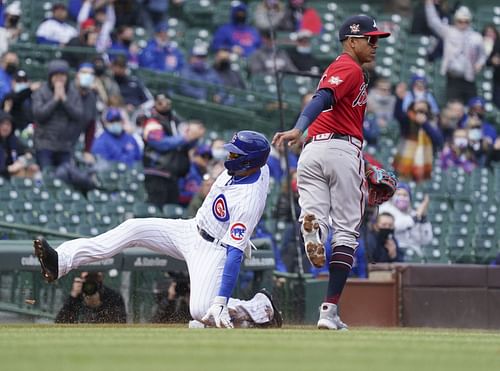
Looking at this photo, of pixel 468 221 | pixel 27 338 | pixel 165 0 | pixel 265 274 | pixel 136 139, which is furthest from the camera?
pixel 165 0

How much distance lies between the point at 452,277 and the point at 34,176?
4617mm

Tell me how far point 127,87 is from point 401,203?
3.77 metres

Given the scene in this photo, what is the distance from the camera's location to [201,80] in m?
17.0

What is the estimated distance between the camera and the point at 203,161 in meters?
14.0

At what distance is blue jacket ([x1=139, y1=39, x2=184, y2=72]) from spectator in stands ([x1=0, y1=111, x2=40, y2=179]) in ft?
11.8

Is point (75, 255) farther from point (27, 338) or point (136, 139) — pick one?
point (136, 139)

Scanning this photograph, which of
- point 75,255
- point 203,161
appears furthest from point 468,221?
point 75,255

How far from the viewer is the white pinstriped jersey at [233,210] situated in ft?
26.9

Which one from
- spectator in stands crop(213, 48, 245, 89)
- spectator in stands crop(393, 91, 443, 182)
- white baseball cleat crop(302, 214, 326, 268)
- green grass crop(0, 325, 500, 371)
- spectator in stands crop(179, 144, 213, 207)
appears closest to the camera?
green grass crop(0, 325, 500, 371)

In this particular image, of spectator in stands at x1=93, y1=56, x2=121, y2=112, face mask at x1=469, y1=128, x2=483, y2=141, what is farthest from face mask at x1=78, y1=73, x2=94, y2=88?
face mask at x1=469, y1=128, x2=483, y2=141

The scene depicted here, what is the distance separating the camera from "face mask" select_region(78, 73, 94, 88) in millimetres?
14609

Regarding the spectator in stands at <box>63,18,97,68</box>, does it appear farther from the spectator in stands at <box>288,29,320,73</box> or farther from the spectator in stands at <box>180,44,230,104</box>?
the spectator in stands at <box>288,29,320,73</box>

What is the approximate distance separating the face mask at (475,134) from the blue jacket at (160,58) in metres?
4.08

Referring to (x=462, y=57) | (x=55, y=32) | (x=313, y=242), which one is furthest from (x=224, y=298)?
(x=462, y=57)
